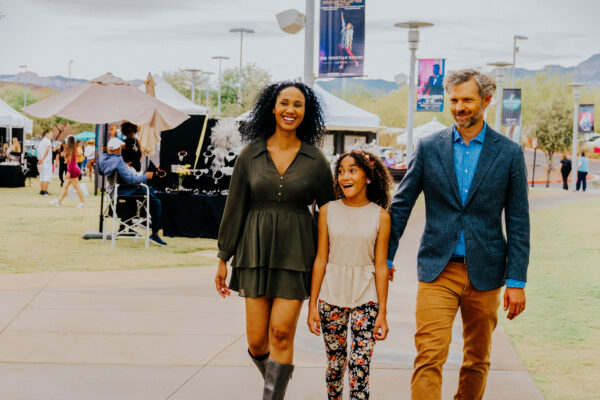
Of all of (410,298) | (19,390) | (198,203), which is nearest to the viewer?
(19,390)

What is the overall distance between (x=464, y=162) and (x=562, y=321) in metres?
4.27

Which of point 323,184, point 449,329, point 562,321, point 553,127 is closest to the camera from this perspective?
point 449,329

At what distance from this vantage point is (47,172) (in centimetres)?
2406

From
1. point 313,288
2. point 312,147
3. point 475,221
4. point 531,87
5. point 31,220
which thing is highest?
point 531,87

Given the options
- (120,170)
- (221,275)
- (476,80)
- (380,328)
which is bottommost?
(380,328)

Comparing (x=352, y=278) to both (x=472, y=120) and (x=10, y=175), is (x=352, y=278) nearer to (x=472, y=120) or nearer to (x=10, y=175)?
(x=472, y=120)

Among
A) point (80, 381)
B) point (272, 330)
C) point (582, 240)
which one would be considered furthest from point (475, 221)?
point (582, 240)

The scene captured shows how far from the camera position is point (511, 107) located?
119ft

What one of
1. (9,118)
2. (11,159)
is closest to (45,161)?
(11,159)

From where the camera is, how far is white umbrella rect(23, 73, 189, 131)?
1338cm

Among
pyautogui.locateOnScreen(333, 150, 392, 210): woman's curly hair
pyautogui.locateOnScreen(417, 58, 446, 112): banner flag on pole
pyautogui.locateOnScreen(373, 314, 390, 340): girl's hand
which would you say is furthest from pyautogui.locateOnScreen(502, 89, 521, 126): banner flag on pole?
pyautogui.locateOnScreen(373, 314, 390, 340): girl's hand

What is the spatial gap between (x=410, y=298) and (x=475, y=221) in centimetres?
470

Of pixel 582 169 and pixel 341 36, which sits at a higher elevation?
pixel 341 36

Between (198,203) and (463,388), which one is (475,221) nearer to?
(463,388)
